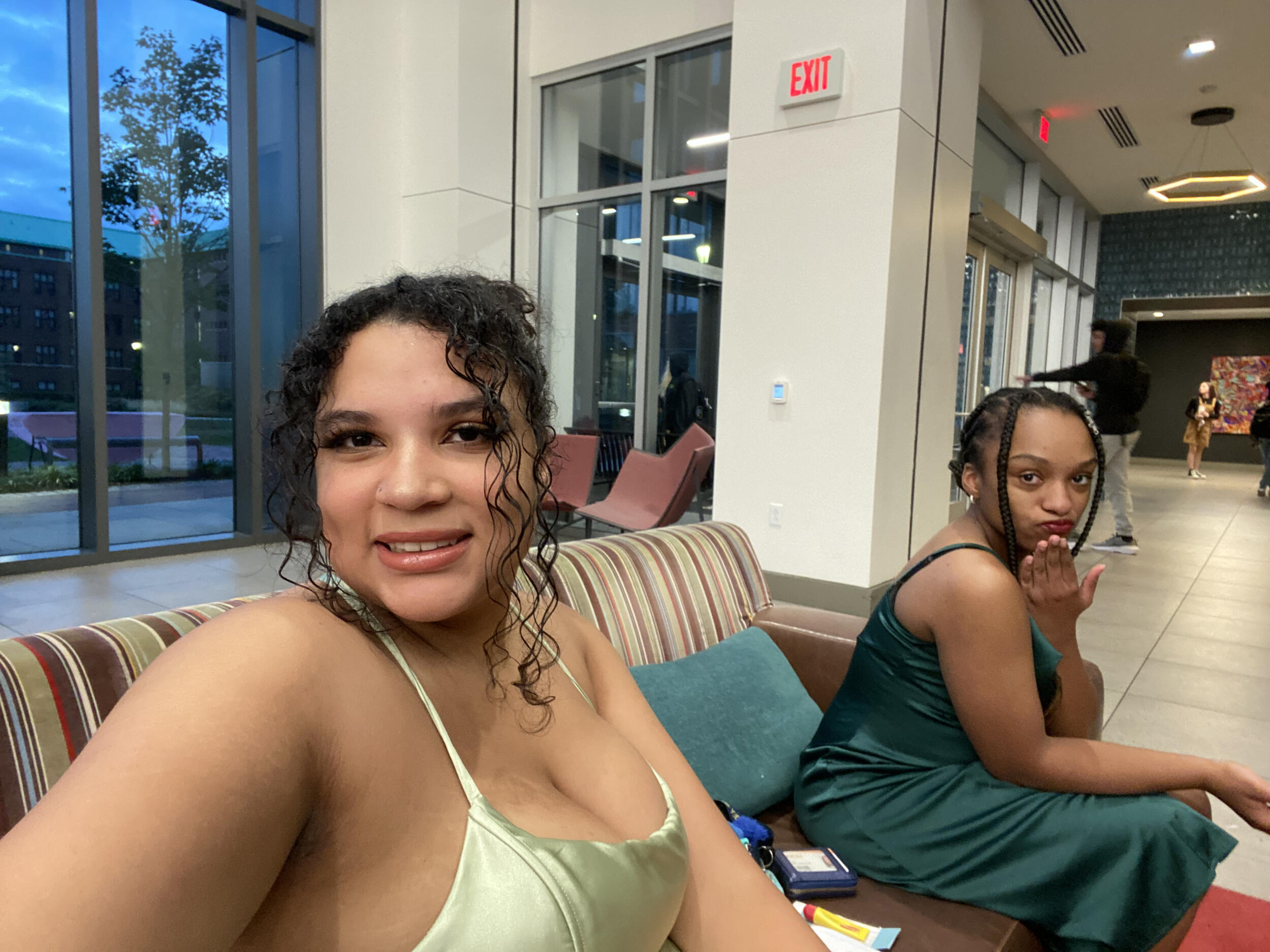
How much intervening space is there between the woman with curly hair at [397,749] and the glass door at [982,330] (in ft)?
17.7

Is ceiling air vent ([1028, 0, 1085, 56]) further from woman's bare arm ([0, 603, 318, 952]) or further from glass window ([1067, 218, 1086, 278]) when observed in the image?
woman's bare arm ([0, 603, 318, 952])

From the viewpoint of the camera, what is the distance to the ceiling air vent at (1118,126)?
24.3 ft

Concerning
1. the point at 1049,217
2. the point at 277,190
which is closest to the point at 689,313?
the point at 277,190

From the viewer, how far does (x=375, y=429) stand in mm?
713

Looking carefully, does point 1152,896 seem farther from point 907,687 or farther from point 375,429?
point 375,429

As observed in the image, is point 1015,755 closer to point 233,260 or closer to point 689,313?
point 689,313

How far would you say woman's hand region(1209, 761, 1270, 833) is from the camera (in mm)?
1273

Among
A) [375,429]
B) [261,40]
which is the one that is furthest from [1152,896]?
[261,40]

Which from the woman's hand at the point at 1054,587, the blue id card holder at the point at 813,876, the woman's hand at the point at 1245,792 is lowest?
the blue id card holder at the point at 813,876

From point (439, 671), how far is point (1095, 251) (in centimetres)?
1387

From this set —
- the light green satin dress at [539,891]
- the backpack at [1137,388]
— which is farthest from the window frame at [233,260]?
the backpack at [1137,388]

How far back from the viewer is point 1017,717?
1317 mm

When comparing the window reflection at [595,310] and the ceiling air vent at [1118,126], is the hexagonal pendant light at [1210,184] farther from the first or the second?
the window reflection at [595,310]

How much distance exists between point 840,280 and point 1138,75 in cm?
444
